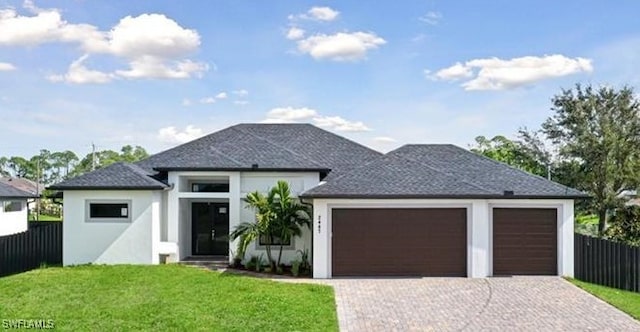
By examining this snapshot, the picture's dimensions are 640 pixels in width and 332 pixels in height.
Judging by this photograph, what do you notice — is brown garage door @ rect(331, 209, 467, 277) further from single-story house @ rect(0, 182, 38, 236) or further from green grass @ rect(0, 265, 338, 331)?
single-story house @ rect(0, 182, 38, 236)

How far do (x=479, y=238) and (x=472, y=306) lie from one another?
13.3 ft

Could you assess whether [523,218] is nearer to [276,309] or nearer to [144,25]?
[276,309]

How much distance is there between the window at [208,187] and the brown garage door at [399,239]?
17.2ft

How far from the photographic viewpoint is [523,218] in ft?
51.6

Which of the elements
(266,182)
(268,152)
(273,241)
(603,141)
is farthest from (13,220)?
(603,141)

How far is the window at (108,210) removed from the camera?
17.1 metres

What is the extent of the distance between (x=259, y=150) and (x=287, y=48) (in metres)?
3.94

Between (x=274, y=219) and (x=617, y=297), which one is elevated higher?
(x=274, y=219)

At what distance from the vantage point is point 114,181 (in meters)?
17.0

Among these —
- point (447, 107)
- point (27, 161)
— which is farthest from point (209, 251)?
point (27, 161)

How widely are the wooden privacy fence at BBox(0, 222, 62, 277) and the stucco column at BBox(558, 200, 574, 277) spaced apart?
16163 millimetres

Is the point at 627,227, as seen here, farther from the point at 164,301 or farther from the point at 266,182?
the point at 164,301

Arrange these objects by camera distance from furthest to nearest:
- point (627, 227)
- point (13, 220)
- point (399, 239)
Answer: point (13, 220) < point (627, 227) < point (399, 239)

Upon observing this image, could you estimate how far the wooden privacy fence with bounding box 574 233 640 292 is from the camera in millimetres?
13945
